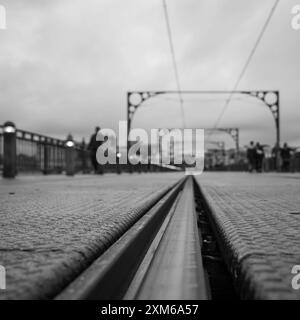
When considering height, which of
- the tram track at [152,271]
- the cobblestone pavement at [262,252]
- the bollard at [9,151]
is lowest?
the tram track at [152,271]

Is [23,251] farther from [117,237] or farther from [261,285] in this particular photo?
[261,285]

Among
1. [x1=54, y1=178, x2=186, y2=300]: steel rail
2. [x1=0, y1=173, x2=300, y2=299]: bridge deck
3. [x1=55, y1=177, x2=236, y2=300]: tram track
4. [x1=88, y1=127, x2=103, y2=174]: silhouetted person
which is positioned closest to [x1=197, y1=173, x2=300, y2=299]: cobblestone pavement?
[x1=0, y1=173, x2=300, y2=299]: bridge deck

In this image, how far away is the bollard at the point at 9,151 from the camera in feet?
50.4

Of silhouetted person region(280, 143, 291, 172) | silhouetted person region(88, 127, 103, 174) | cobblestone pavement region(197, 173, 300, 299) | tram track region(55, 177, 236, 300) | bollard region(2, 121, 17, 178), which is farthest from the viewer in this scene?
silhouetted person region(280, 143, 291, 172)

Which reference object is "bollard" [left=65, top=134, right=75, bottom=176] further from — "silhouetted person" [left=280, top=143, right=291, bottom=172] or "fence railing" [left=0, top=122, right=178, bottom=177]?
"silhouetted person" [left=280, top=143, right=291, bottom=172]

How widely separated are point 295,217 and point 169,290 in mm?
1299

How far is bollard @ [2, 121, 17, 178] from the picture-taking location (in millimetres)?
15376

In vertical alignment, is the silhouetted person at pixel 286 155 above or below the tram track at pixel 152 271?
above

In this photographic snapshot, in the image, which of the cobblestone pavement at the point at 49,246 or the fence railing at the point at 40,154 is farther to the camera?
the fence railing at the point at 40,154

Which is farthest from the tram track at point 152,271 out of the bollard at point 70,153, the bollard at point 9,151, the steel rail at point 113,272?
the bollard at point 70,153

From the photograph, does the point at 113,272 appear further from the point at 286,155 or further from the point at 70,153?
the point at 286,155

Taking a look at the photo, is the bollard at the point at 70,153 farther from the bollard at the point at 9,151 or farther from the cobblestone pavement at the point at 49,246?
the cobblestone pavement at the point at 49,246

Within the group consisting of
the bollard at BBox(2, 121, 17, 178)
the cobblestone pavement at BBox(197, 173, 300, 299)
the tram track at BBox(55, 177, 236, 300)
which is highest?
the bollard at BBox(2, 121, 17, 178)

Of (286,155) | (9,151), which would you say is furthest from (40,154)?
(286,155)
